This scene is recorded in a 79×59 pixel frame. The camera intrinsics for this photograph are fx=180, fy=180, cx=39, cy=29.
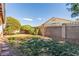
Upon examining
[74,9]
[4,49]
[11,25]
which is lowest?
[4,49]

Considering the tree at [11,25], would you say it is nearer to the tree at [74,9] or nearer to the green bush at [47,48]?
the green bush at [47,48]

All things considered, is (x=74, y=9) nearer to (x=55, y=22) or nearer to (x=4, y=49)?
(x=55, y=22)

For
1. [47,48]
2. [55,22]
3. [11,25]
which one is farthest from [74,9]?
[11,25]

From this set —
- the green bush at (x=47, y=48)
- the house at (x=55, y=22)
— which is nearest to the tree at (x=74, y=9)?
the house at (x=55, y=22)

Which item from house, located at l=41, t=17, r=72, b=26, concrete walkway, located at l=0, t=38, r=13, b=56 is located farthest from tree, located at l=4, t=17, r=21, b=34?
house, located at l=41, t=17, r=72, b=26

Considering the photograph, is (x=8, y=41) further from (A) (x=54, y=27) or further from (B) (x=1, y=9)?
(A) (x=54, y=27)

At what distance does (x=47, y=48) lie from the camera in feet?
6.86

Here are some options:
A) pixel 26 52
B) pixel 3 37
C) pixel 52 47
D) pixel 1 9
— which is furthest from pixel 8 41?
pixel 52 47

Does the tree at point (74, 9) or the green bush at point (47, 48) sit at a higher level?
the tree at point (74, 9)

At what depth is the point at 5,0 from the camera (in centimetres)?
209

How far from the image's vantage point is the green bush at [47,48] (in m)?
2.08

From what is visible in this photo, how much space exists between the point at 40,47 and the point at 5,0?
682 millimetres

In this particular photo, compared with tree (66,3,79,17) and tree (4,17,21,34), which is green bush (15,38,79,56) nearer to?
tree (4,17,21,34)

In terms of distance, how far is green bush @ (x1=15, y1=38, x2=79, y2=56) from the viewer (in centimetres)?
208
